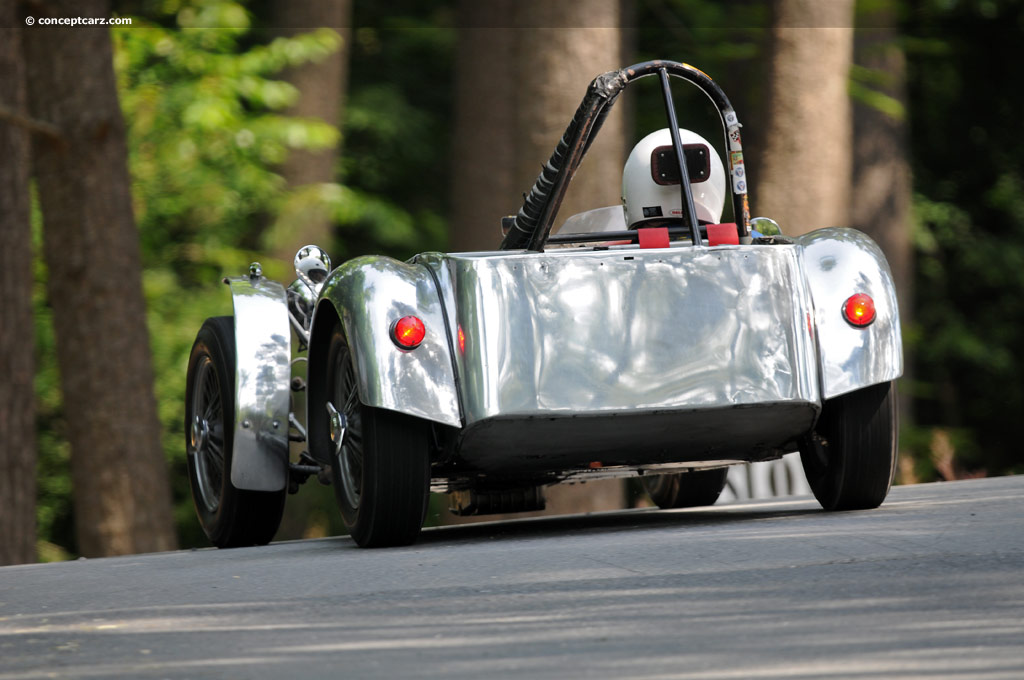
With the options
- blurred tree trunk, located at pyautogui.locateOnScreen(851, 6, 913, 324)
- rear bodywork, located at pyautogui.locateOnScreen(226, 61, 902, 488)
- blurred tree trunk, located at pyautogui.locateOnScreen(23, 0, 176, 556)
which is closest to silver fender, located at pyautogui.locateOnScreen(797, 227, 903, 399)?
rear bodywork, located at pyautogui.locateOnScreen(226, 61, 902, 488)

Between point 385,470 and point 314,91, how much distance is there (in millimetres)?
13188

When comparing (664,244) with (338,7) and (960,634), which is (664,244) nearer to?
(960,634)

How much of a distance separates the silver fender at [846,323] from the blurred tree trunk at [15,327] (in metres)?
6.36

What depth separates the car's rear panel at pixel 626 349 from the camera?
6301 millimetres

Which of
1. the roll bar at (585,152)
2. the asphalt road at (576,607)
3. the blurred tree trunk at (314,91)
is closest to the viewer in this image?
the asphalt road at (576,607)

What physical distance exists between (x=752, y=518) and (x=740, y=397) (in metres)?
1.02

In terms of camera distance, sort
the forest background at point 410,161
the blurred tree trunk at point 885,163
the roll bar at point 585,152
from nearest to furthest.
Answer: the roll bar at point 585,152 → the forest background at point 410,161 → the blurred tree trunk at point 885,163

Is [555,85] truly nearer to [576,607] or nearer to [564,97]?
[564,97]

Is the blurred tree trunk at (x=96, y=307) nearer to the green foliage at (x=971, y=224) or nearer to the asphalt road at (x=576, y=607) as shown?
the asphalt road at (x=576, y=607)

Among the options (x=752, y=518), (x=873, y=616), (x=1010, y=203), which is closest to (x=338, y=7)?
(x=1010, y=203)

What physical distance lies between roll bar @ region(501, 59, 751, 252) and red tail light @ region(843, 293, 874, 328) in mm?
531

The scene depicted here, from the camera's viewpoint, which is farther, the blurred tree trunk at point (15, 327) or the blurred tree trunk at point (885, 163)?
the blurred tree trunk at point (885, 163)
